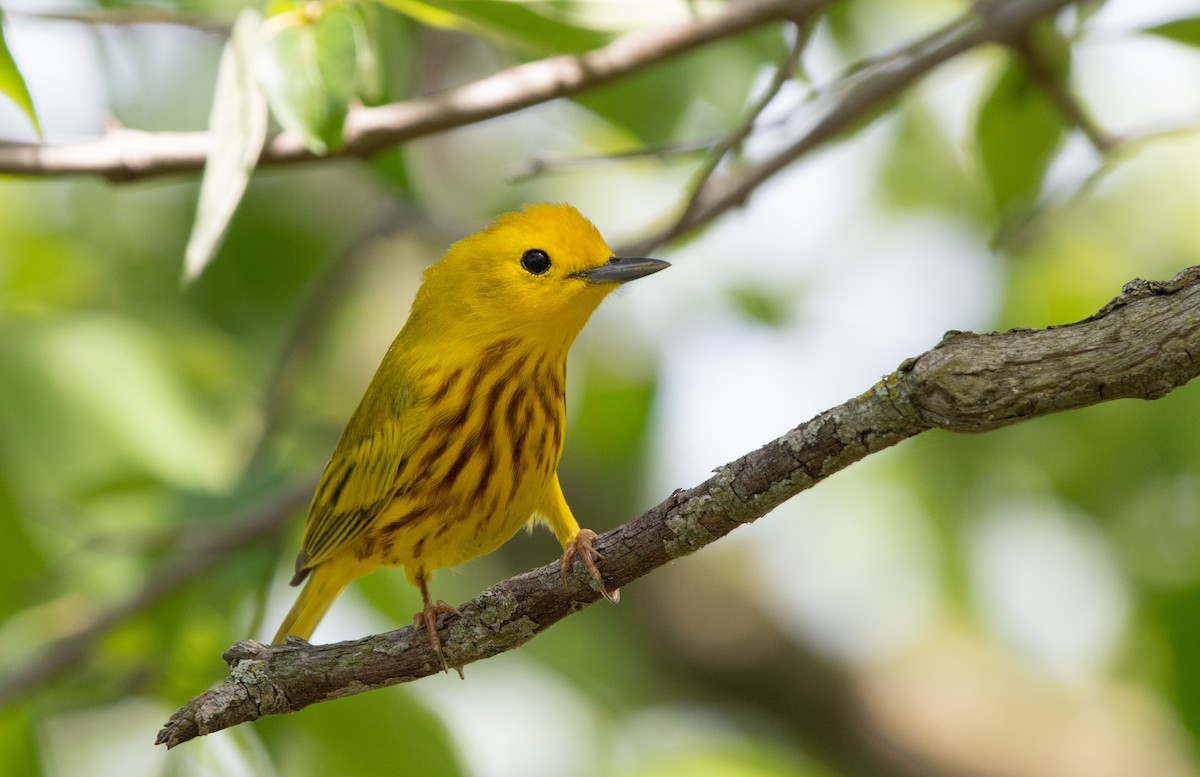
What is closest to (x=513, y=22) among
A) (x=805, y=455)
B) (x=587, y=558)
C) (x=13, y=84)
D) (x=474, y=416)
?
(x=474, y=416)

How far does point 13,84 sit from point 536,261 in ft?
5.12

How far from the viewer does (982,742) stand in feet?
18.4

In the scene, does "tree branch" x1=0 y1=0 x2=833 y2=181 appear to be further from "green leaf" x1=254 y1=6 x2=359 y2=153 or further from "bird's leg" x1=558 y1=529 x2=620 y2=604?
"bird's leg" x1=558 y1=529 x2=620 y2=604

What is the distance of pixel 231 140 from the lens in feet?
9.10

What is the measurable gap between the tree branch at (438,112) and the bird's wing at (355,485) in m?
0.77

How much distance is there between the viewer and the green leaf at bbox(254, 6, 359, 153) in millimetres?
2742

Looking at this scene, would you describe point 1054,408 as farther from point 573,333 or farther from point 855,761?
point 855,761

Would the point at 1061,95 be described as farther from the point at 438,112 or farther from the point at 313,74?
the point at 313,74

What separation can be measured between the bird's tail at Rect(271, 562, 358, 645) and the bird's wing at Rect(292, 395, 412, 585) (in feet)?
0.21

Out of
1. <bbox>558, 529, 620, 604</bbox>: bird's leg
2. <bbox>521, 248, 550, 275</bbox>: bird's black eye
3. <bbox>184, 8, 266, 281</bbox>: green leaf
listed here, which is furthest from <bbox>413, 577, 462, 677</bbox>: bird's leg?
<bbox>521, 248, 550, 275</bbox>: bird's black eye

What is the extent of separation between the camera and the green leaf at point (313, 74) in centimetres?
274

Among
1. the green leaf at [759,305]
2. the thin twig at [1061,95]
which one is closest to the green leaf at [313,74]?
the thin twig at [1061,95]

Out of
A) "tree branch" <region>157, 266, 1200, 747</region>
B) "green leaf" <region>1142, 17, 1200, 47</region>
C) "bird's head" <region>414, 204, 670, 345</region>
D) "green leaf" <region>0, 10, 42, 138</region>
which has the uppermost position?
"green leaf" <region>0, 10, 42, 138</region>

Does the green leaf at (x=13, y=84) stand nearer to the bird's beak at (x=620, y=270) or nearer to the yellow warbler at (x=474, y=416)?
the yellow warbler at (x=474, y=416)
